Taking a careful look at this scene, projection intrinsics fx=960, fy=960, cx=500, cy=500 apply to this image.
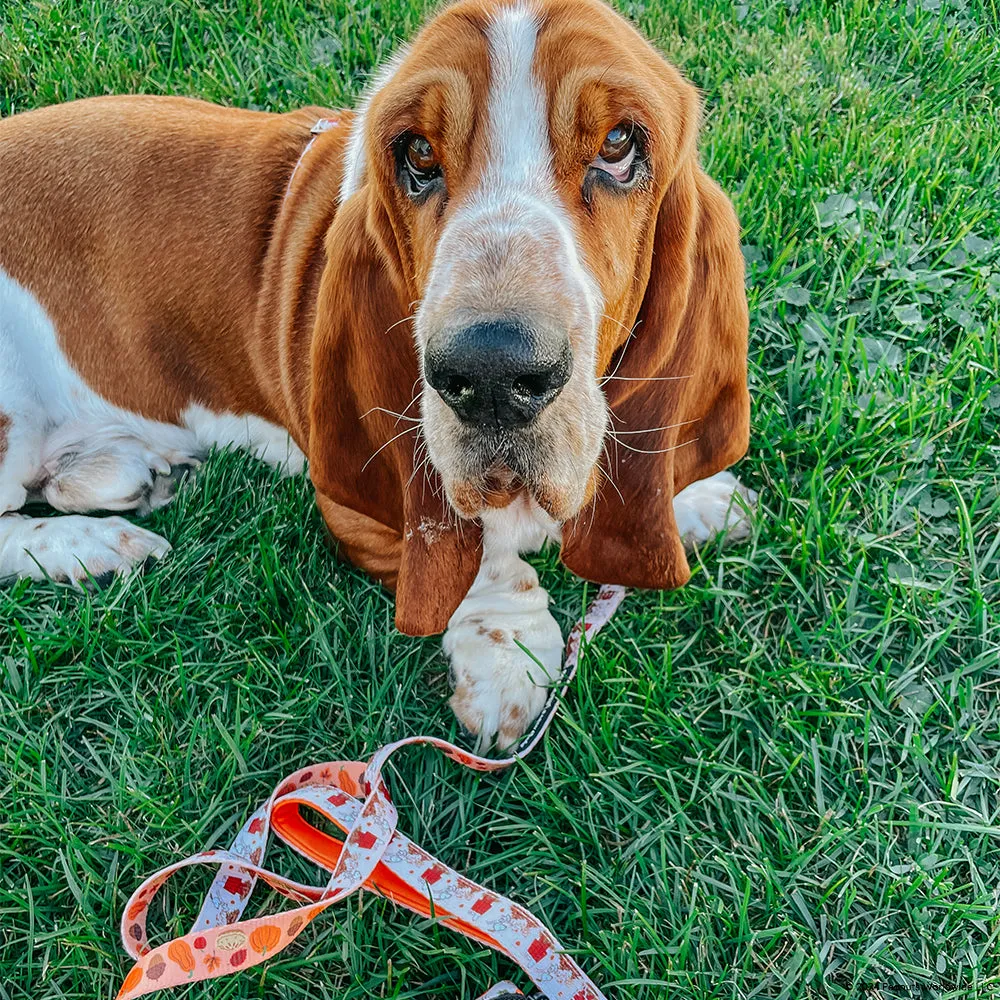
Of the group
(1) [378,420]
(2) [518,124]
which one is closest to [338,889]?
(1) [378,420]

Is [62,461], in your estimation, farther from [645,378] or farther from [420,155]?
[645,378]

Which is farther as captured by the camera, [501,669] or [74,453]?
[74,453]

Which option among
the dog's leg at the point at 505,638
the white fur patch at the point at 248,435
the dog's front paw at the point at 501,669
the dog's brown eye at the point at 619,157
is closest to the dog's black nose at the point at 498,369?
the dog's brown eye at the point at 619,157

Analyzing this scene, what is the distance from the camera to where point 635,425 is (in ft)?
7.14

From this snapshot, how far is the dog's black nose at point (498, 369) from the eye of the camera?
5.04 feet

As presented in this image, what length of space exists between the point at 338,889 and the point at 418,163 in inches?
59.4

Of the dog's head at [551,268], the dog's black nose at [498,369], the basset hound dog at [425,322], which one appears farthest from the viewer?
the basset hound dog at [425,322]

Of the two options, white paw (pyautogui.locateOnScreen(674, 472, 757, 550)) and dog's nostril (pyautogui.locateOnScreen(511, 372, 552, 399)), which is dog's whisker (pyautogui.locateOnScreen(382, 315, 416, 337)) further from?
white paw (pyautogui.locateOnScreen(674, 472, 757, 550))

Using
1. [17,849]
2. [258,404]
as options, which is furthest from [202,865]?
[258,404]

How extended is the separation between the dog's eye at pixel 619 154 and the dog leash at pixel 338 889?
125 cm

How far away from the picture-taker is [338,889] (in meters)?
2.03

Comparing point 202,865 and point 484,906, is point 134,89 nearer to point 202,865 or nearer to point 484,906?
point 202,865

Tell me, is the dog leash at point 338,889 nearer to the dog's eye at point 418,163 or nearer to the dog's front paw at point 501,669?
the dog's front paw at point 501,669

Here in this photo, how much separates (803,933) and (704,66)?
327 centimetres
